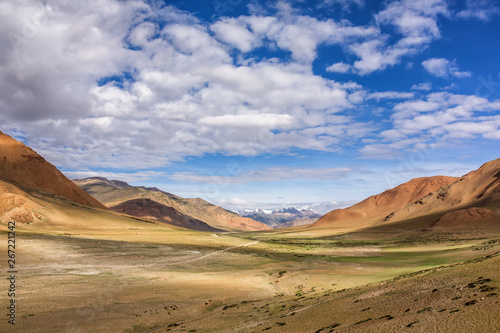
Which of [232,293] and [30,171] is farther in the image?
[30,171]

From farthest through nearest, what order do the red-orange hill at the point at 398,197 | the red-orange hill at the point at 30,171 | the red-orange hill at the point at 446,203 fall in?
1. the red-orange hill at the point at 398,197
2. the red-orange hill at the point at 30,171
3. the red-orange hill at the point at 446,203

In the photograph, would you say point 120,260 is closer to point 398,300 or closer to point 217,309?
point 217,309

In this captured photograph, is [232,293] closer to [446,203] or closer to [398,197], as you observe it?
[446,203]

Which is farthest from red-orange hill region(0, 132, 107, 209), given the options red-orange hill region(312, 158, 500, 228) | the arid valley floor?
red-orange hill region(312, 158, 500, 228)

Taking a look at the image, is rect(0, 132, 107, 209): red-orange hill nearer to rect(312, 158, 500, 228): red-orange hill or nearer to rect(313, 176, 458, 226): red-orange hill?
rect(312, 158, 500, 228): red-orange hill

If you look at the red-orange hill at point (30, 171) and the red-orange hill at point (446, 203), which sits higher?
the red-orange hill at point (30, 171)

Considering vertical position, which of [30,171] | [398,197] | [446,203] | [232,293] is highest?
[30,171]

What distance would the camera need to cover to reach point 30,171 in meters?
124

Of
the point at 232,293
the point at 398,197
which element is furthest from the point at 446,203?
the point at 232,293

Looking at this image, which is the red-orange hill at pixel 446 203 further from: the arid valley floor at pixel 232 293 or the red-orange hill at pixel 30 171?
the red-orange hill at pixel 30 171

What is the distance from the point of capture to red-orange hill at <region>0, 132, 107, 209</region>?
116438 mm

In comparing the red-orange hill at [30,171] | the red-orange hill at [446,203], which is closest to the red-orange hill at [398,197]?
the red-orange hill at [446,203]

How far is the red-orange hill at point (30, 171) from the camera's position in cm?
11644

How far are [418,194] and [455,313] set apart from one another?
196522mm
